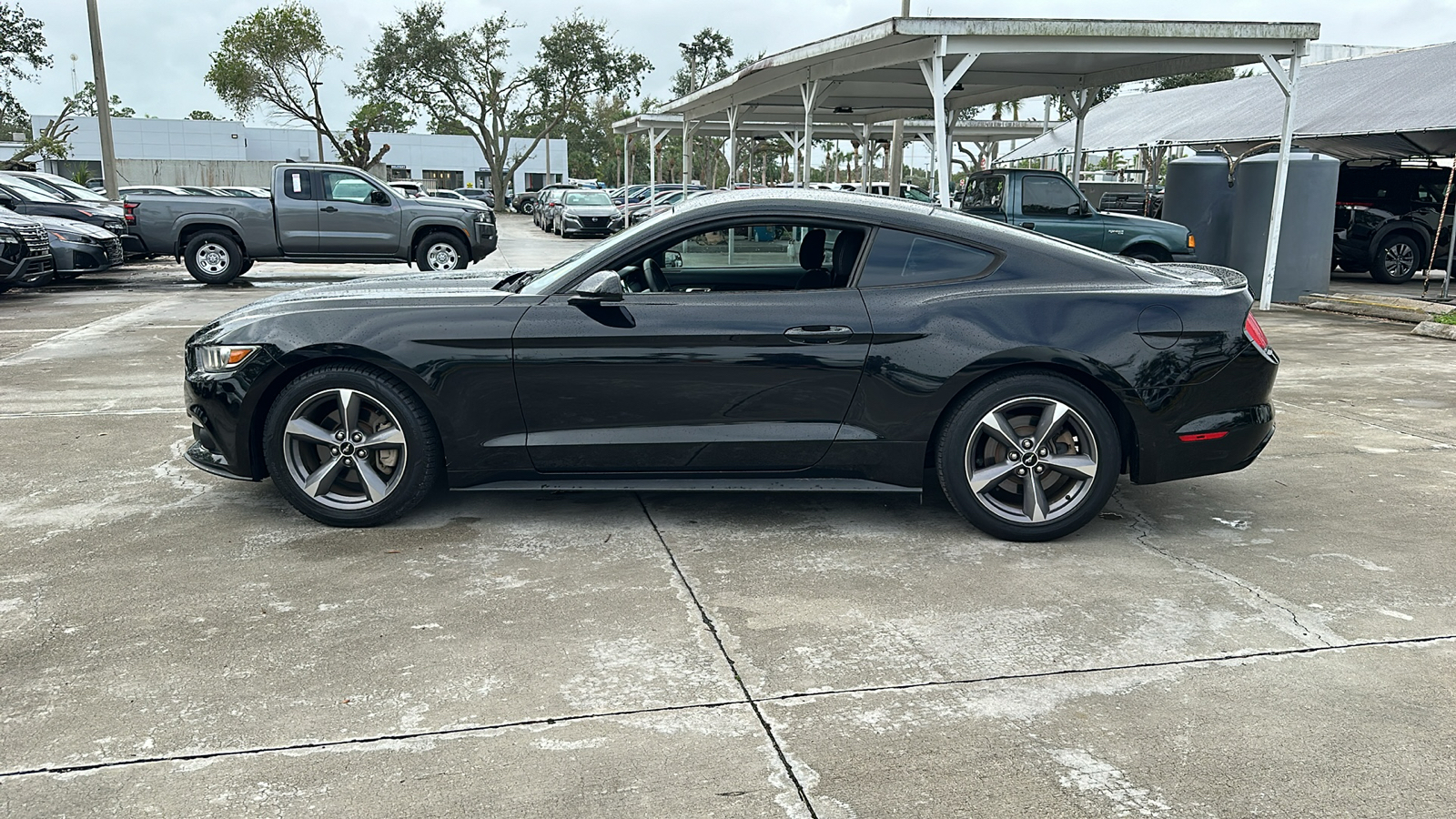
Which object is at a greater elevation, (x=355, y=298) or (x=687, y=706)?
(x=355, y=298)

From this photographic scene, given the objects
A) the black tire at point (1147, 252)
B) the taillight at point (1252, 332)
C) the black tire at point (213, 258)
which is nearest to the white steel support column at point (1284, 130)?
the black tire at point (1147, 252)

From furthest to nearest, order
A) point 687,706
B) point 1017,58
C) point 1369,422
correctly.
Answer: point 1017,58 < point 1369,422 < point 687,706

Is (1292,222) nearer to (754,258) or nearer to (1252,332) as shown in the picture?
(1252,332)

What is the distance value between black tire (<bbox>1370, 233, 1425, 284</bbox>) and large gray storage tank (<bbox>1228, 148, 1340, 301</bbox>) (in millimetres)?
3033

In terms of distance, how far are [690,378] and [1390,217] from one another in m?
16.2

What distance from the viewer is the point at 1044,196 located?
13508 millimetres

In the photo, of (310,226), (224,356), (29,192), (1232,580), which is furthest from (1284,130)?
(29,192)

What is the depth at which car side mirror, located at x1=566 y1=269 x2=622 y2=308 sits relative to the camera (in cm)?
433

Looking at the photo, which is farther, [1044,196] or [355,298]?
[1044,196]

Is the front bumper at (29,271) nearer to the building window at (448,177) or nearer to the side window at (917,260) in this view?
the side window at (917,260)

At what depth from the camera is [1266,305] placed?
13164 millimetres

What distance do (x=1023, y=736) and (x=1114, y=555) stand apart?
167cm

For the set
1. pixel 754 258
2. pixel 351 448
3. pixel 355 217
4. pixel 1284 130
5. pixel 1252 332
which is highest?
pixel 1284 130

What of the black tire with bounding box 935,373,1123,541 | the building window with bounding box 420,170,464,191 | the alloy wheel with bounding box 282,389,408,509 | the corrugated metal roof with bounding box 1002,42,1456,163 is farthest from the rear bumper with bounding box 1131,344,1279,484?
the building window with bounding box 420,170,464,191
